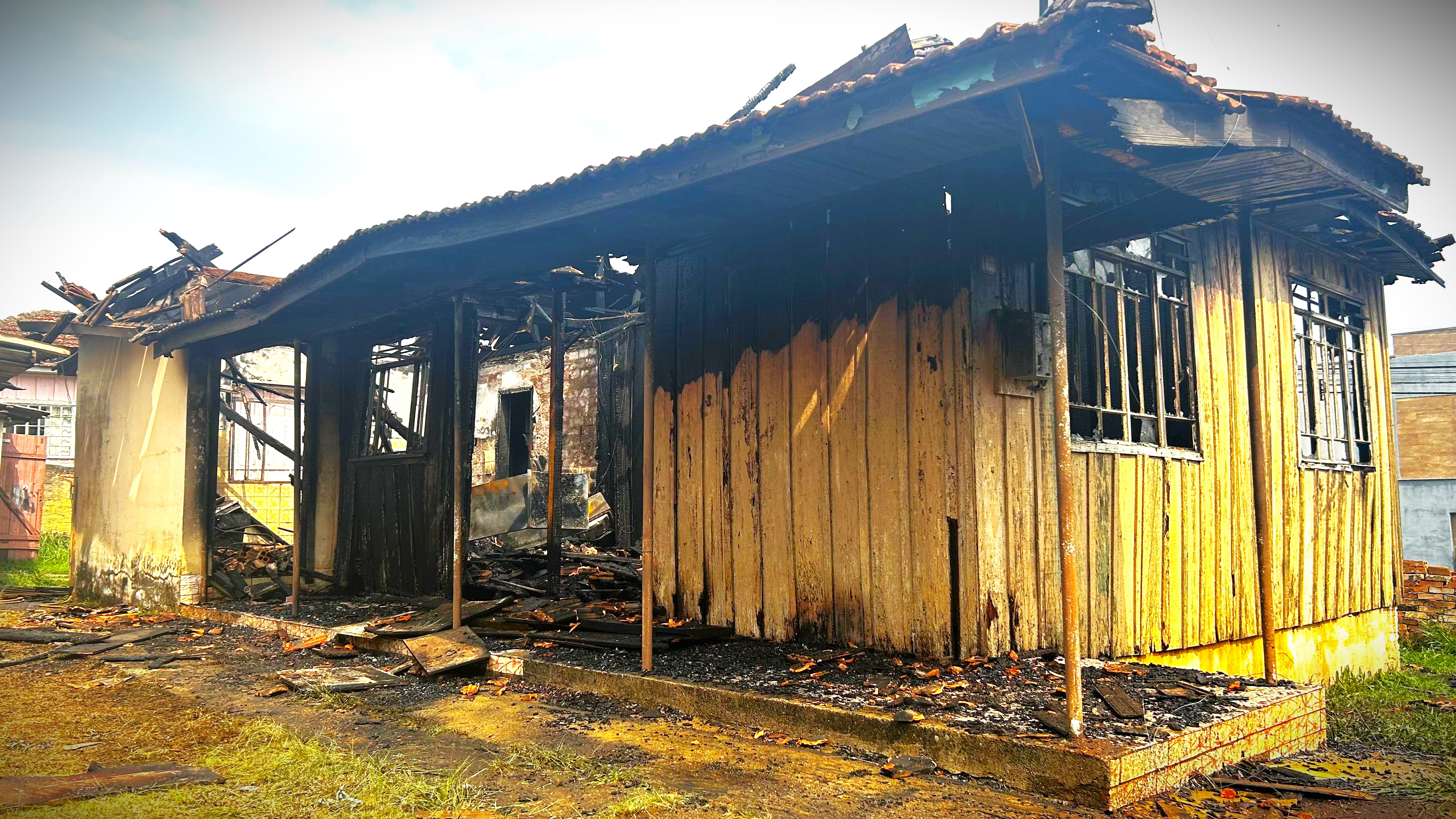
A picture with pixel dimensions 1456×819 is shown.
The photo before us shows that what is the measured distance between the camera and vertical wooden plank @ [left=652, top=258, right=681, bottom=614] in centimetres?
729

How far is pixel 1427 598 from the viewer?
10.6 metres

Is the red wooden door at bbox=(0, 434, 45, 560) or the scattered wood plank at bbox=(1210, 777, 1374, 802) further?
the red wooden door at bbox=(0, 434, 45, 560)

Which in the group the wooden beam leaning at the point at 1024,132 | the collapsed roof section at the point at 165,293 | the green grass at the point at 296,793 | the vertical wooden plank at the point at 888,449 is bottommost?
the green grass at the point at 296,793

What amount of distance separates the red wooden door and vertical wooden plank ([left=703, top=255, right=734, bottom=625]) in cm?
1708

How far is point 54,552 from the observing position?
19203 mm

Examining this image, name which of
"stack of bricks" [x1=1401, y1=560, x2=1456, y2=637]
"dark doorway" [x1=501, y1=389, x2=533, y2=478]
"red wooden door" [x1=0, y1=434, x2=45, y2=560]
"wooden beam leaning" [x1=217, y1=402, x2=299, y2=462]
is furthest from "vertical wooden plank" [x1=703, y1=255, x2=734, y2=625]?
"red wooden door" [x1=0, y1=434, x2=45, y2=560]

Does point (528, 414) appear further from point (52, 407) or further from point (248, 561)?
point (52, 407)

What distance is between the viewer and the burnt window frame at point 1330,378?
8.45 m

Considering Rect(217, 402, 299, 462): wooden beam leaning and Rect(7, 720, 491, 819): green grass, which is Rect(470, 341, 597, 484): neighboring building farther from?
Rect(7, 720, 491, 819): green grass

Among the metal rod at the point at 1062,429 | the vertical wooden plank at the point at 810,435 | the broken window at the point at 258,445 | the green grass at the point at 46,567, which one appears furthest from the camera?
the broken window at the point at 258,445

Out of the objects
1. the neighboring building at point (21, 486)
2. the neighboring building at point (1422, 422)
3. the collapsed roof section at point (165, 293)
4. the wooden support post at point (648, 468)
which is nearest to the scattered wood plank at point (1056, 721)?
the wooden support post at point (648, 468)

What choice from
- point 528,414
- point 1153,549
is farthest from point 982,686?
point 528,414

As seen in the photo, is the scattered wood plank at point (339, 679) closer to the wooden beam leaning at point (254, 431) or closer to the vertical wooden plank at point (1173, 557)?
the wooden beam leaning at point (254, 431)

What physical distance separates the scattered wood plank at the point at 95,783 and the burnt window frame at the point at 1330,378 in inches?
328
